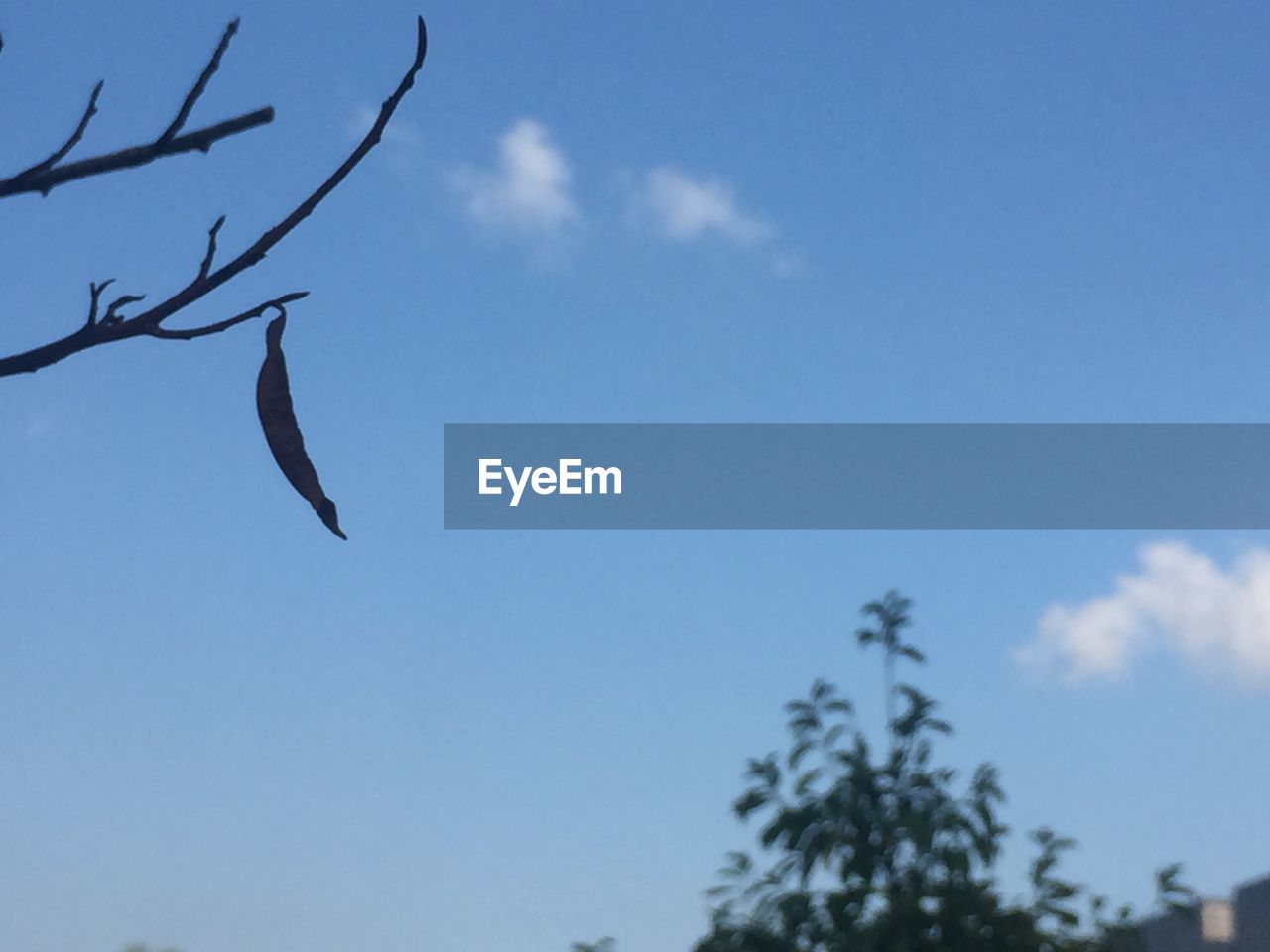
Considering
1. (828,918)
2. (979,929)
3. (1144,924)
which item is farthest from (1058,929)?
(1144,924)

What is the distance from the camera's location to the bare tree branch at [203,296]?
1647mm

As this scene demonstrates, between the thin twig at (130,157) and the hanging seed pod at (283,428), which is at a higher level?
the thin twig at (130,157)

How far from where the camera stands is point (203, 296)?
5.60 feet

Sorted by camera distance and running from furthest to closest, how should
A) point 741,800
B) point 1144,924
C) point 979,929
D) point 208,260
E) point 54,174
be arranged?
point 1144,924 → point 741,800 → point 979,929 → point 208,260 → point 54,174

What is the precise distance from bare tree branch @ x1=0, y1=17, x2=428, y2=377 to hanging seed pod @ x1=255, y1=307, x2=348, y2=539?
56mm

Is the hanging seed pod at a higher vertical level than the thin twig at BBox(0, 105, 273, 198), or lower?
lower

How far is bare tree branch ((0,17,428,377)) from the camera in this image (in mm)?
1647

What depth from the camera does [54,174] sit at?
1646 millimetres

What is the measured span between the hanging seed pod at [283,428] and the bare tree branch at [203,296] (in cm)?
6

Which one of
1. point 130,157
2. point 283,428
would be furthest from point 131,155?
point 283,428

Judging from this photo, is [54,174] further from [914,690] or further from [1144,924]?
[1144,924]

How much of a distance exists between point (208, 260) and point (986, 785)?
50.6 feet

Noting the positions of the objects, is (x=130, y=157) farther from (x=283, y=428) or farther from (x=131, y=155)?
(x=283, y=428)

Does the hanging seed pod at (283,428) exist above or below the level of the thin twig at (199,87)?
below
